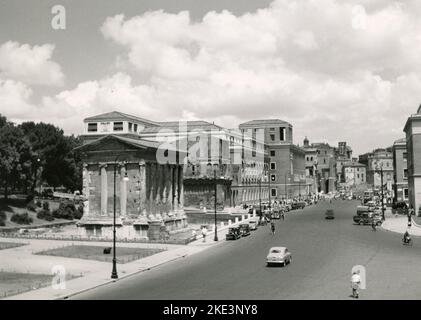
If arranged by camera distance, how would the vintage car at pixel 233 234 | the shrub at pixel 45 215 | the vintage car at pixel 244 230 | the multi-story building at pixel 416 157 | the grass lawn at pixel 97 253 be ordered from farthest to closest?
the multi-story building at pixel 416 157 → the shrub at pixel 45 215 → the vintage car at pixel 244 230 → the vintage car at pixel 233 234 → the grass lawn at pixel 97 253

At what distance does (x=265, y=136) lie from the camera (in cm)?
15225

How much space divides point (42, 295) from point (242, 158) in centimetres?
9300

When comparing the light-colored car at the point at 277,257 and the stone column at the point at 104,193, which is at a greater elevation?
the stone column at the point at 104,193

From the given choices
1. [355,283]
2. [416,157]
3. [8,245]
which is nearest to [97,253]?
[8,245]

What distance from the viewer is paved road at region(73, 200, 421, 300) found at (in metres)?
26.1

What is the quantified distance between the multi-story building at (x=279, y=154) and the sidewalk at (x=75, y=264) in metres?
92.7

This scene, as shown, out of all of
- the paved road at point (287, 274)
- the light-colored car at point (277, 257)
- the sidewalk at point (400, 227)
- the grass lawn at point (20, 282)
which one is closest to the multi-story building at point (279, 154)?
the sidewalk at point (400, 227)

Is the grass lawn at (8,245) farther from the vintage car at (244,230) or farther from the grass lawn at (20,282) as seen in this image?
the vintage car at (244,230)

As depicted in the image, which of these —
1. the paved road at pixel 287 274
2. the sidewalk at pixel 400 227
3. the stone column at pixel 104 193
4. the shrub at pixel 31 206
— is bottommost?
the paved road at pixel 287 274

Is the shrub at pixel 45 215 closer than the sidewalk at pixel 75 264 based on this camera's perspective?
No

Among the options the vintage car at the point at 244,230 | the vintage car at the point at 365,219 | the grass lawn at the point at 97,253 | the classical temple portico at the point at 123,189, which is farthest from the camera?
the vintage car at the point at 365,219

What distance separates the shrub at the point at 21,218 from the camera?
2872 inches
